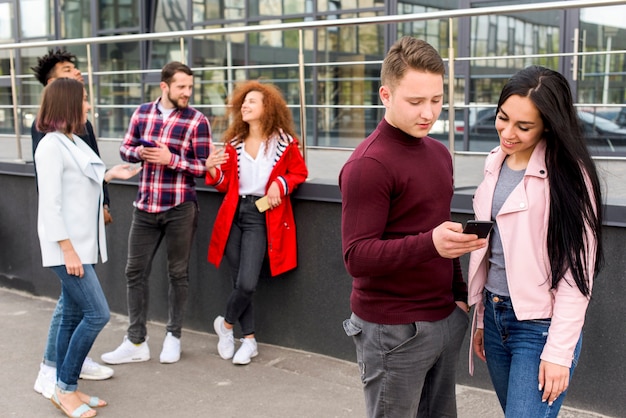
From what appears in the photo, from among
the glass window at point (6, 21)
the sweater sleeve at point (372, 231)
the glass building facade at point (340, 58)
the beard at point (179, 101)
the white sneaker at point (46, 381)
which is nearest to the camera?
the sweater sleeve at point (372, 231)

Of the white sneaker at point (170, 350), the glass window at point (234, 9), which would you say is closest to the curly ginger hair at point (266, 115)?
the white sneaker at point (170, 350)

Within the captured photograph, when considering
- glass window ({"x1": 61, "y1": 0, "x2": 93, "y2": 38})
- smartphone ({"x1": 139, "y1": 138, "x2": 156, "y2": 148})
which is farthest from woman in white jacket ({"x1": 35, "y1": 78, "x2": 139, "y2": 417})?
glass window ({"x1": 61, "y1": 0, "x2": 93, "y2": 38})

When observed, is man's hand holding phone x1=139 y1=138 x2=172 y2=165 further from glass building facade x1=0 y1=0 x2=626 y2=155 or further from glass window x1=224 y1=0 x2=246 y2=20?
glass window x1=224 y1=0 x2=246 y2=20

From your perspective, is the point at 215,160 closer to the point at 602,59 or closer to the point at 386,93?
the point at 386,93

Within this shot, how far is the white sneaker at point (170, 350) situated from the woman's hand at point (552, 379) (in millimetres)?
3390

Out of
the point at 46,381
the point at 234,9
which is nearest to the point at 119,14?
the point at 234,9

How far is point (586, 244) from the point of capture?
2613 mm

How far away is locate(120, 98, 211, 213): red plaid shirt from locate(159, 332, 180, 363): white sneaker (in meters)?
0.91

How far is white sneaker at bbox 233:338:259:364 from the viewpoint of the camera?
5.40 metres

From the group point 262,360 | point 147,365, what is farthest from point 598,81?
point 147,365

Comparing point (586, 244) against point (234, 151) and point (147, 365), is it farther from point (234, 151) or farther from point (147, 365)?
point (147, 365)

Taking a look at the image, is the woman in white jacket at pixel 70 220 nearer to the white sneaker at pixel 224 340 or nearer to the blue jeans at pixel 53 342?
the blue jeans at pixel 53 342

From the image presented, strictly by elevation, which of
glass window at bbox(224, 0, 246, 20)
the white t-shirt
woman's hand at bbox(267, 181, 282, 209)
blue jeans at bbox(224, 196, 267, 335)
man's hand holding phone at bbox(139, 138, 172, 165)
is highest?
glass window at bbox(224, 0, 246, 20)

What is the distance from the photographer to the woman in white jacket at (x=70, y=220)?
14.0 ft
